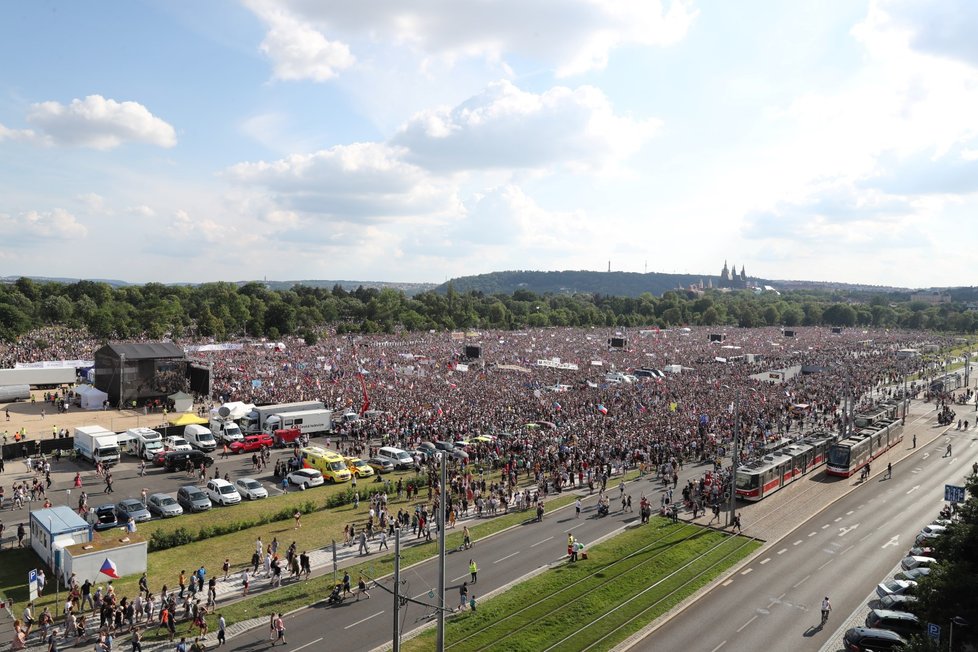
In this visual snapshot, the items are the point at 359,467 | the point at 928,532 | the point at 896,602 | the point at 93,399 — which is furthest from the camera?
the point at 93,399

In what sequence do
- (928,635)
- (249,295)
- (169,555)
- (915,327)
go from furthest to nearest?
1. (915,327)
2. (249,295)
3. (169,555)
4. (928,635)

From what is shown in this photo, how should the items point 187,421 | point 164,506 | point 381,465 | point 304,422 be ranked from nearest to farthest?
1. point 164,506
2. point 381,465
3. point 187,421
4. point 304,422

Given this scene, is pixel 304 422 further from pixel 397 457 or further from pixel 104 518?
pixel 104 518

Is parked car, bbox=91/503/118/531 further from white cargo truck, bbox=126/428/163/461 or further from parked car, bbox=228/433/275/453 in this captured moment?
parked car, bbox=228/433/275/453

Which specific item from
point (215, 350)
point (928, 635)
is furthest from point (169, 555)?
point (215, 350)

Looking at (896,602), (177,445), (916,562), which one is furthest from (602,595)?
(177,445)

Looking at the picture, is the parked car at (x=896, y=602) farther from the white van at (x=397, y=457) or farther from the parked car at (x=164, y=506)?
the parked car at (x=164, y=506)

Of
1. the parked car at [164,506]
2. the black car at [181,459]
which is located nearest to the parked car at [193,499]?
the parked car at [164,506]

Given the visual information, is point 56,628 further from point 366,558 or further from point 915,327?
point 915,327
